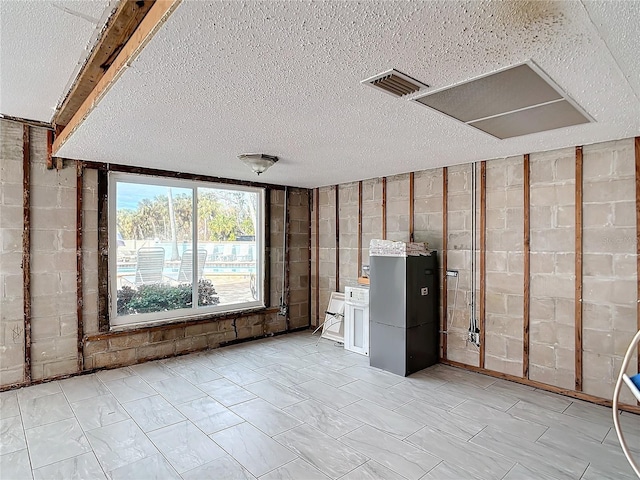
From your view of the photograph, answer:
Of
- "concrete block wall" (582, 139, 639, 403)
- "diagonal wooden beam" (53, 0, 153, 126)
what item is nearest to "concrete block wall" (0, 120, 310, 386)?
"diagonal wooden beam" (53, 0, 153, 126)

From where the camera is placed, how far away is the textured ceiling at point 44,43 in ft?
5.82

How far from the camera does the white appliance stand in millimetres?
4949

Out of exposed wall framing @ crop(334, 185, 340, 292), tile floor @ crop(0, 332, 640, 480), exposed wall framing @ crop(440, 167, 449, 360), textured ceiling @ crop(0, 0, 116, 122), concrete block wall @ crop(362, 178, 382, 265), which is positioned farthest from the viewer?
exposed wall framing @ crop(334, 185, 340, 292)

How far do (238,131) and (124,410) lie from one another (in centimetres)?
262

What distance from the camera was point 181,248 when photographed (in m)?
5.00

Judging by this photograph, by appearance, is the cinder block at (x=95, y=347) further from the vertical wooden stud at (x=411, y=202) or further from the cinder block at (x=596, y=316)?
the cinder block at (x=596, y=316)

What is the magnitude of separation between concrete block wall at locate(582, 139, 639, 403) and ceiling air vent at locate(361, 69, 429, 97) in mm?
2338

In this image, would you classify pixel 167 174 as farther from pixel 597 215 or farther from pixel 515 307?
pixel 597 215

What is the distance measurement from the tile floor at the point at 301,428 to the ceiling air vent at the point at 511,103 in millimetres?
2403

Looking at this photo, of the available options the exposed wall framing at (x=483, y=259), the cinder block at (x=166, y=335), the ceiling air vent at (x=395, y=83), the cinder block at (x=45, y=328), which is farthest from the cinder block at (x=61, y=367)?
the exposed wall framing at (x=483, y=259)

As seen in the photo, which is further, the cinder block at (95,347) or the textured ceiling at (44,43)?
the cinder block at (95,347)

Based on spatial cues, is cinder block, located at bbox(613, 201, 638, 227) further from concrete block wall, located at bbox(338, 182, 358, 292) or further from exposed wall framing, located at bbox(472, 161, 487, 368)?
concrete block wall, located at bbox(338, 182, 358, 292)

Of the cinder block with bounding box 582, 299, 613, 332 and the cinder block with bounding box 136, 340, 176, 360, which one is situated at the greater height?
the cinder block with bounding box 582, 299, 613, 332

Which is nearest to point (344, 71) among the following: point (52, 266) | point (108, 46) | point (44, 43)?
point (108, 46)
